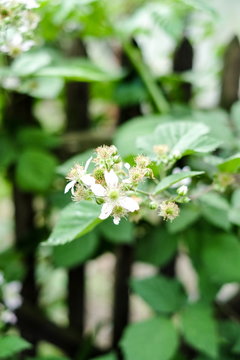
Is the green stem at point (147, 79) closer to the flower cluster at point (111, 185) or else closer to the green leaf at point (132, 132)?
the green leaf at point (132, 132)

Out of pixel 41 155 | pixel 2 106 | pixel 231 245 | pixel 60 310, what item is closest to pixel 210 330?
pixel 231 245

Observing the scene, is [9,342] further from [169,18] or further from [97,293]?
[97,293]

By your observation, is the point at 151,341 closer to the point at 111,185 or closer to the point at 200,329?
the point at 200,329

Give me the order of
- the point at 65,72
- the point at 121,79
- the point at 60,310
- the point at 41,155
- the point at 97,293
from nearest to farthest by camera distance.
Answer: the point at 65,72 < the point at 41,155 < the point at 121,79 < the point at 60,310 < the point at 97,293

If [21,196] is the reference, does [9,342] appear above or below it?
above

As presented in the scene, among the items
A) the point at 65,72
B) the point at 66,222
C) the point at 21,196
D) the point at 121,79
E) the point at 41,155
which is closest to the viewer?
the point at 66,222
